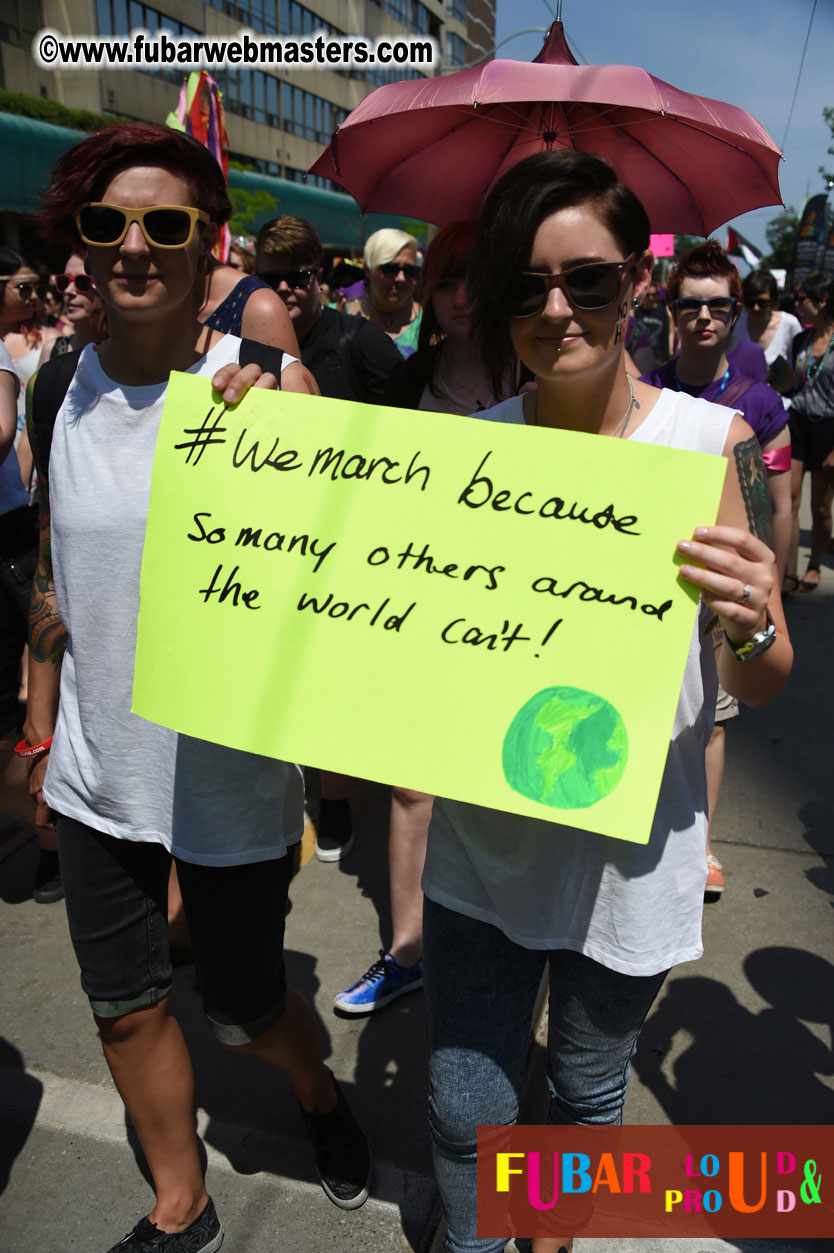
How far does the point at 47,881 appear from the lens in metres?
3.21

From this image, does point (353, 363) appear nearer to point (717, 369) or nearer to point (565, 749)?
point (717, 369)

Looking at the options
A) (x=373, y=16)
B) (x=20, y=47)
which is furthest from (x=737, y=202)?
(x=373, y=16)

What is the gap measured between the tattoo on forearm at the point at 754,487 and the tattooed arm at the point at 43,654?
48.9 inches

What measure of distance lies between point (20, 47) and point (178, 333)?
30739mm

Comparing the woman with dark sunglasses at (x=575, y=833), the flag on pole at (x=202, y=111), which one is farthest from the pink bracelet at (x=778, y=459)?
the flag on pole at (x=202, y=111)

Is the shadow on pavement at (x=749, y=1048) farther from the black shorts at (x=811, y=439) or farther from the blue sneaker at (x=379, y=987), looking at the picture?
the black shorts at (x=811, y=439)

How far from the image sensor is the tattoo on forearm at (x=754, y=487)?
51.9 inches

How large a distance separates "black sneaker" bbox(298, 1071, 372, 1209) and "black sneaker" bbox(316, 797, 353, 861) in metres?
1.37

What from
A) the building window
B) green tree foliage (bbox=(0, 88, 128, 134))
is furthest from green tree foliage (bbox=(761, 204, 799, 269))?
green tree foliage (bbox=(0, 88, 128, 134))

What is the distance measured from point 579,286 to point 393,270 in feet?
11.3

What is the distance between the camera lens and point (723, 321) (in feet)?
9.62

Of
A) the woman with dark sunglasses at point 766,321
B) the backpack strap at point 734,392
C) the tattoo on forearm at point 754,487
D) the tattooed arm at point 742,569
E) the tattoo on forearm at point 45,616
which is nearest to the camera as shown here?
the tattooed arm at point 742,569

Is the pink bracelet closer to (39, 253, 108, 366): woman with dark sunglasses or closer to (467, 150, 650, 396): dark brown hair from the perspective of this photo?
(467, 150, 650, 396): dark brown hair

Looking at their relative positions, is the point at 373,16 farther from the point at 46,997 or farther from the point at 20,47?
the point at 46,997
